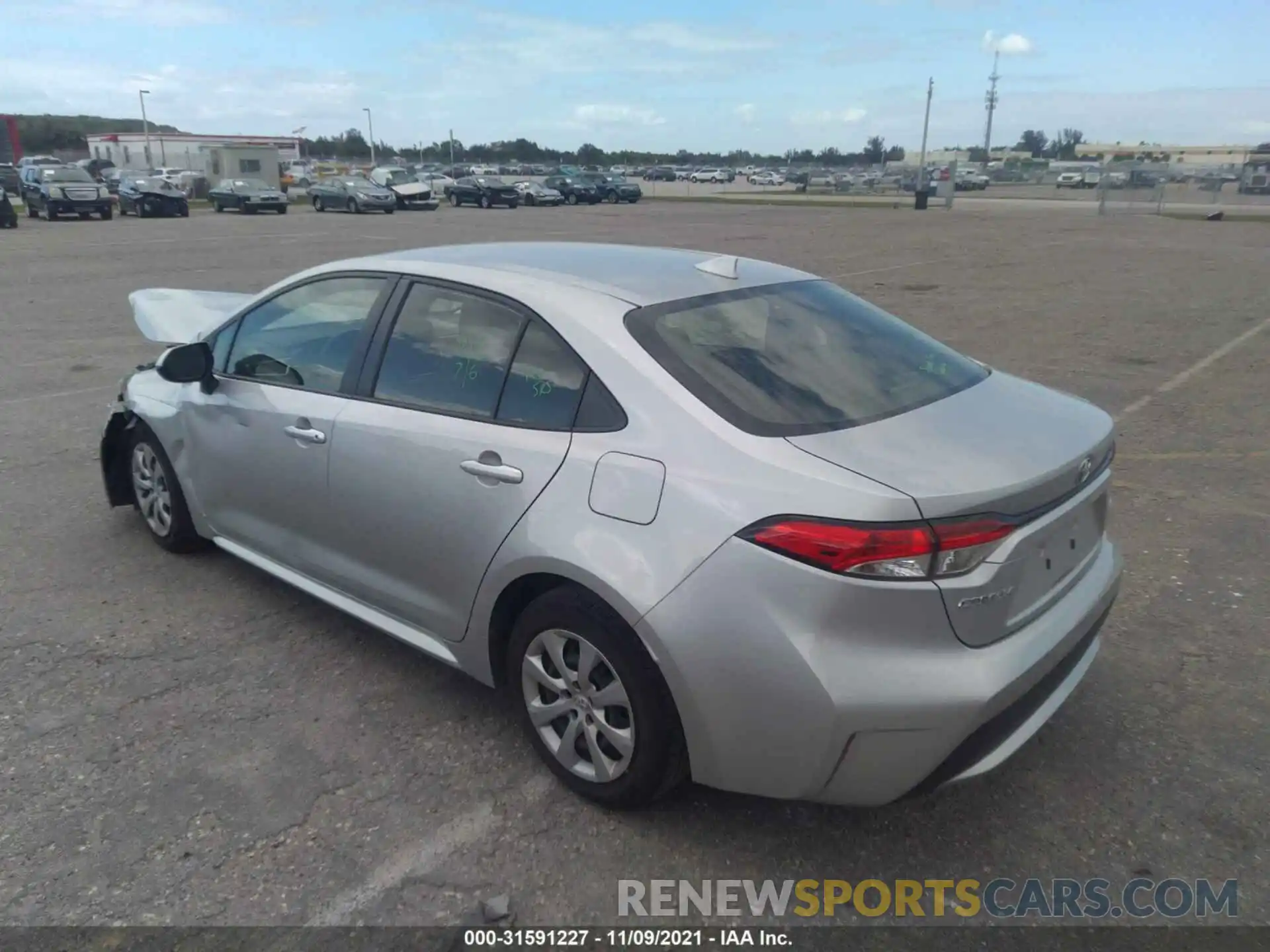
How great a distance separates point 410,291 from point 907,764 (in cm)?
233

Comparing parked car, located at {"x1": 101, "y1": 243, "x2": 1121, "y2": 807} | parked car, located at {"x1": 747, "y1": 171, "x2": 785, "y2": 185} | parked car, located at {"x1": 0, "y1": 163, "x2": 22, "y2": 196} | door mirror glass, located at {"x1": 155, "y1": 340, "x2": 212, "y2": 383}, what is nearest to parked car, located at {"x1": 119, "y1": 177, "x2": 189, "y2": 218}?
parked car, located at {"x1": 0, "y1": 163, "x2": 22, "y2": 196}

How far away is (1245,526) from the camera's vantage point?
513 centimetres

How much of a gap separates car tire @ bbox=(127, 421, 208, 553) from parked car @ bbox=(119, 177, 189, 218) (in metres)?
34.4

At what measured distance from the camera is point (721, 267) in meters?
3.50

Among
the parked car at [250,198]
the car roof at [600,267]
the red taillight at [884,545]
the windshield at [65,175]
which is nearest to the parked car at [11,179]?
the parked car at [250,198]

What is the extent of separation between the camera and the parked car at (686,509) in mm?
2377

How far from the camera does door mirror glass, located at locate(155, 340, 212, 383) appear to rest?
13.0 ft

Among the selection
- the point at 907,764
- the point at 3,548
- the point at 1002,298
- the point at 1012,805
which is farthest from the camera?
the point at 1002,298

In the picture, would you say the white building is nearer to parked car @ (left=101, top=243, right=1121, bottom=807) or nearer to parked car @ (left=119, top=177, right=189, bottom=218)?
parked car @ (left=119, top=177, right=189, bottom=218)

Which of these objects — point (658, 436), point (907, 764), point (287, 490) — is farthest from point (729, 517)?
point (287, 490)

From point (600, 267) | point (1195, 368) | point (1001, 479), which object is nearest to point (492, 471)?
point (600, 267)

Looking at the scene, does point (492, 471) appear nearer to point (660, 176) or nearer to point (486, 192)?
point (486, 192)

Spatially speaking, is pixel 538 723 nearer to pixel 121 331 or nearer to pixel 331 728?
pixel 331 728

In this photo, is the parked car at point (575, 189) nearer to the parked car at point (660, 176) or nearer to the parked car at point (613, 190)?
the parked car at point (613, 190)
